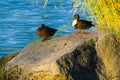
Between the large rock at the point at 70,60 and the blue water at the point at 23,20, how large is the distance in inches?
307

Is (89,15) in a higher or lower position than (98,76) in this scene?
higher

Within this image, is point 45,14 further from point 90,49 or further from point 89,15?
point 90,49

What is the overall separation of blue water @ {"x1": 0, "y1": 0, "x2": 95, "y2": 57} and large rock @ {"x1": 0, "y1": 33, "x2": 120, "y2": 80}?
25.6 feet

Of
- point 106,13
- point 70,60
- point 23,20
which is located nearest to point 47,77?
point 70,60

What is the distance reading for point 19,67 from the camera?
10141 mm

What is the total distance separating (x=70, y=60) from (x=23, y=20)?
1404 cm

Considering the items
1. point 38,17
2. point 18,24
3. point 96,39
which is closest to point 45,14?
point 38,17

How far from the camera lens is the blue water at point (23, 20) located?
20.1 meters

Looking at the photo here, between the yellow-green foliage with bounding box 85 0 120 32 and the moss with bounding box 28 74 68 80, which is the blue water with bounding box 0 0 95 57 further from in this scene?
the moss with bounding box 28 74 68 80

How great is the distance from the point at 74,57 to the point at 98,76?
55 centimetres

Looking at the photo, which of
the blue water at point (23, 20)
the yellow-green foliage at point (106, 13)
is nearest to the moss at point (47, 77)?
the yellow-green foliage at point (106, 13)

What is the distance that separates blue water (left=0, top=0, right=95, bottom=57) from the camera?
66.1ft

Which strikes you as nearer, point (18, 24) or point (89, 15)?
point (89, 15)

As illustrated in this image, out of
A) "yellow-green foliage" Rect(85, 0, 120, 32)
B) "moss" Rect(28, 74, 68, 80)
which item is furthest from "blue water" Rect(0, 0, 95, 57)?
"moss" Rect(28, 74, 68, 80)
